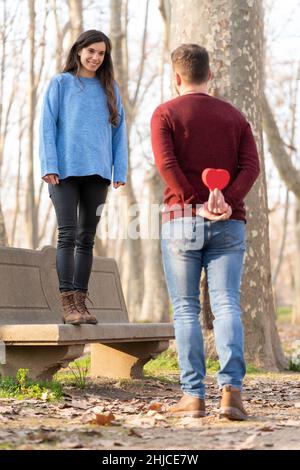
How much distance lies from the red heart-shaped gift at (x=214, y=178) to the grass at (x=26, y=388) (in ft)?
6.61

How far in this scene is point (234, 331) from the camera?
16.4 feet

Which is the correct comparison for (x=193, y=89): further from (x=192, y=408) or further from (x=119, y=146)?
(x=192, y=408)

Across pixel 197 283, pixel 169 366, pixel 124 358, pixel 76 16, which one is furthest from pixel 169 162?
pixel 76 16

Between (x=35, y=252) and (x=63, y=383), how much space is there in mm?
1061

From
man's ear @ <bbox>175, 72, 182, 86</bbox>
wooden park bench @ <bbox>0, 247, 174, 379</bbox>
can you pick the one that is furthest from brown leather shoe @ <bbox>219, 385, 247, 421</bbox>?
man's ear @ <bbox>175, 72, 182, 86</bbox>

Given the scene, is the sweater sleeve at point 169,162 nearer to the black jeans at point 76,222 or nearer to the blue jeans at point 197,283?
the blue jeans at point 197,283

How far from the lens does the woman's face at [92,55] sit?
617 cm

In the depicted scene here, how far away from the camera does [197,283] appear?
16.6ft

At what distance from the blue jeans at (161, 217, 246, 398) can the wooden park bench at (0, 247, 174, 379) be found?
108 cm

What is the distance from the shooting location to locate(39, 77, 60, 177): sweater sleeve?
19.7 feet

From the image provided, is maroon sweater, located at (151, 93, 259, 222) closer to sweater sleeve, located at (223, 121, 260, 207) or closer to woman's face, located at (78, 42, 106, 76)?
sweater sleeve, located at (223, 121, 260, 207)

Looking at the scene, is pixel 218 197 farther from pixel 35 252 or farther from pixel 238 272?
pixel 35 252

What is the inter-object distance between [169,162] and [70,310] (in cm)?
169

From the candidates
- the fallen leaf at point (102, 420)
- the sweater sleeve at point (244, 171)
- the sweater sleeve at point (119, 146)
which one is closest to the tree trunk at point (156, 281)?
the sweater sleeve at point (119, 146)
